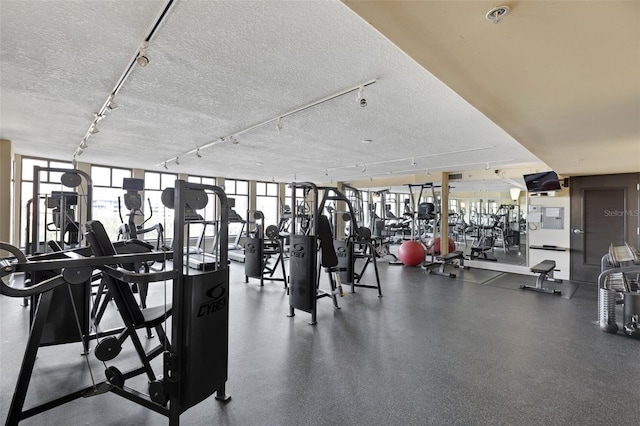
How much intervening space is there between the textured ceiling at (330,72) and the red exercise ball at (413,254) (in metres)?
3.59

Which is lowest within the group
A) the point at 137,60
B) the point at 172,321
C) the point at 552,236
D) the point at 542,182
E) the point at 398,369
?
the point at 398,369

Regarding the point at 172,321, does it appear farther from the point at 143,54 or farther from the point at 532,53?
the point at 532,53

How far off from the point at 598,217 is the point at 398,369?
6540mm

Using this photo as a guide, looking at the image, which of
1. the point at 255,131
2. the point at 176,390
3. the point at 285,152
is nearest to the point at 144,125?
the point at 255,131

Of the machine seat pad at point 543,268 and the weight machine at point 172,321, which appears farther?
the machine seat pad at point 543,268

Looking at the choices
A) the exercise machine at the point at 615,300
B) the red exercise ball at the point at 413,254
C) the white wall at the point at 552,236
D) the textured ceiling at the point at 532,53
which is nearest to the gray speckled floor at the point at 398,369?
the exercise machine at the point at 615,300

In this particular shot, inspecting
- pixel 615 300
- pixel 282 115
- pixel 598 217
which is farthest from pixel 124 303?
pixel 598 217

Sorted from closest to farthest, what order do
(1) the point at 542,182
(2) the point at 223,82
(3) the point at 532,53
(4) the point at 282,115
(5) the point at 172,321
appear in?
(3) the point at 532,53
(5) the point at 172,321
(2) the point at 223,82
(4) the point at 282,115
(1) the point at 542,182

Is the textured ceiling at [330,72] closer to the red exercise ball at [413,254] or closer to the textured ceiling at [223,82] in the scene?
the textured ceiling at [223,82]

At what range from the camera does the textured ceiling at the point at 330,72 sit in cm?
138

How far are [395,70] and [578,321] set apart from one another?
4198 millimetres

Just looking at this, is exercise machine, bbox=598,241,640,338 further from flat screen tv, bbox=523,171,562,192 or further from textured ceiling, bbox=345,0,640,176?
flat screen tv, bbox=523,171,562,192

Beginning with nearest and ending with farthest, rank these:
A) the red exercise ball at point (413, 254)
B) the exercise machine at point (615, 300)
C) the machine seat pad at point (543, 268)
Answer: the exercise machine at point (615, 300) < the machine seat pad at point (543, 268) < the red exercise ball at point (413, 254)

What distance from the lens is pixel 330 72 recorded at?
2.66 metres
